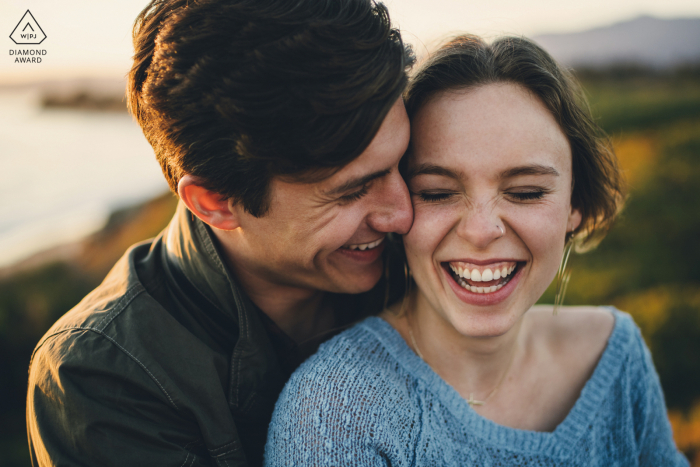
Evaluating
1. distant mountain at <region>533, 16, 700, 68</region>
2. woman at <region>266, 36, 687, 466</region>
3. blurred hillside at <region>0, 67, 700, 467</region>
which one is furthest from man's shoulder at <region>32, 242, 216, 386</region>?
distant mountain at <region>533, 16, 700, 68</region>

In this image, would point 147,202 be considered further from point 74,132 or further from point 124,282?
point 124,282

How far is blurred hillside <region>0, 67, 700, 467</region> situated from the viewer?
11.9 feet

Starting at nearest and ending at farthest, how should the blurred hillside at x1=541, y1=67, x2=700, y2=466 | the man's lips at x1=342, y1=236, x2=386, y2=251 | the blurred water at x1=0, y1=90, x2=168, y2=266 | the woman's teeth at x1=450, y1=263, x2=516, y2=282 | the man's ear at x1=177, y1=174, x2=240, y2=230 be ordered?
the woman's teeth at x1=450, y1=263, x2=516, y2=282, the man's ear at x1=177, y1=174, x2=240, y2=230, the man's lips at x1=342, y1=236, x2=386, y2=251, the blurred hillside at x1=541, y1=67, x2=700, y2=466, the blurred water at x1=0, y1=90, x2=168, y2=266

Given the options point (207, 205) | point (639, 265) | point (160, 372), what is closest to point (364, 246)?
point (207, 205)

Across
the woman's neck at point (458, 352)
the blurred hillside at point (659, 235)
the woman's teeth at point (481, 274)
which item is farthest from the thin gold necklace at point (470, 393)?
the blurred hillside at point (659, 235)

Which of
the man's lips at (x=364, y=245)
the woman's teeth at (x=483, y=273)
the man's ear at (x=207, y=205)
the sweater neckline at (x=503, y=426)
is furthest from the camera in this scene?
the man's lips at (x=364, y=245)

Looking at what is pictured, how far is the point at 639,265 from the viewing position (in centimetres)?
446

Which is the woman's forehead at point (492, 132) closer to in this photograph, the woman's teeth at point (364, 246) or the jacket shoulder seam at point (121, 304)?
the woman's teeth at point (364, 246)

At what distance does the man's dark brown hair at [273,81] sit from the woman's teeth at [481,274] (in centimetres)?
56

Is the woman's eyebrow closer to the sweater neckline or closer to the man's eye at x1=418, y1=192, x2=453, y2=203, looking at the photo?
the man's eye at x1=418, y1=192, x2=453, y2=203

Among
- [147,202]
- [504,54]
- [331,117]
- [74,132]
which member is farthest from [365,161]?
[147,202]

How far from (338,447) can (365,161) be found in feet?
→ 3.22

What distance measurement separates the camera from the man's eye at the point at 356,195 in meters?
1.94

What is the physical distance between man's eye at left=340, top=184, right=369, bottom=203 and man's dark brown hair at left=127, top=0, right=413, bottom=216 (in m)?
0.17
